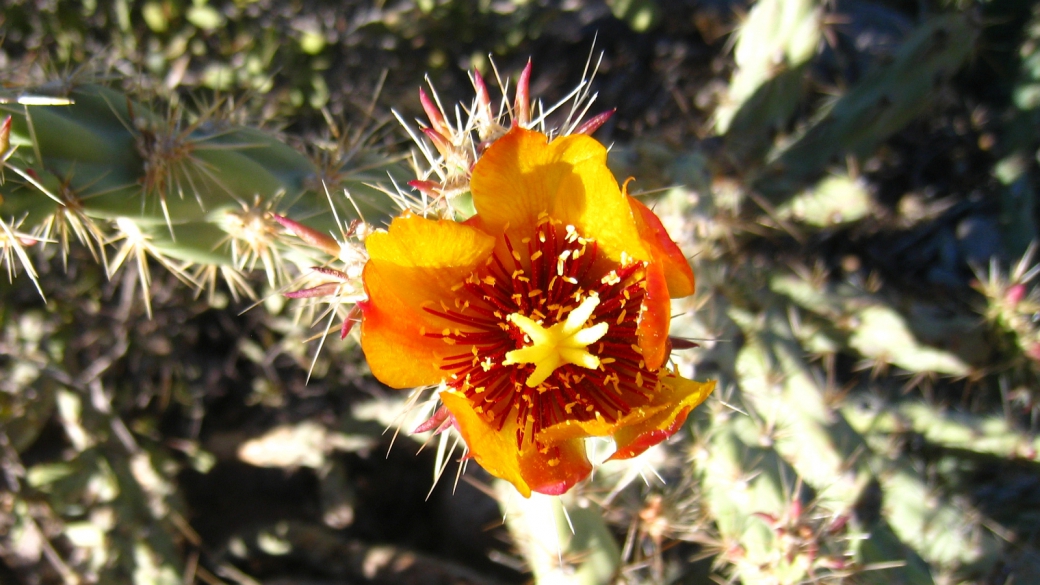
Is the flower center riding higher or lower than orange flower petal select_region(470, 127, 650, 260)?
lower

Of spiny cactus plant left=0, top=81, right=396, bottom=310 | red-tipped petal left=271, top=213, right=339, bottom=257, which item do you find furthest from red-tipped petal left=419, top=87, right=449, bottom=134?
red-tipped petal left=271, top=213, right=339, bottom=257

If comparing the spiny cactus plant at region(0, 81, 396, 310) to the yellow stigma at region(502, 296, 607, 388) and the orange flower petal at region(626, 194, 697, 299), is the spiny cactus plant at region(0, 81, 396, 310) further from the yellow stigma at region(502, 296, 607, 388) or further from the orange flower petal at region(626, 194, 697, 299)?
the orange flower petal at region(626, 194, 697, 299)

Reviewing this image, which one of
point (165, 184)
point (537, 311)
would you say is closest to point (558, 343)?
point (537, 311)


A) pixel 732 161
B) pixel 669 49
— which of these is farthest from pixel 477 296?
pixel 669 49

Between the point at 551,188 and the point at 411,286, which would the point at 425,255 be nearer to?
the point at 411,286

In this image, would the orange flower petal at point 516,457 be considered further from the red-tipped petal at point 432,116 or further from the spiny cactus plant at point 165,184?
the red-tipped petal at point 432,116
